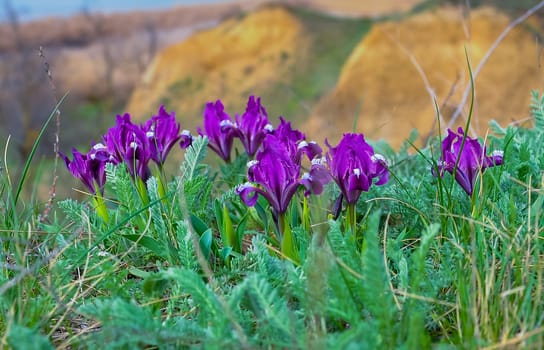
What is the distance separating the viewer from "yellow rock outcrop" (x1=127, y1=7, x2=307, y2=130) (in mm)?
12742

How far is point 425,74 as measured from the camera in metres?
8.47

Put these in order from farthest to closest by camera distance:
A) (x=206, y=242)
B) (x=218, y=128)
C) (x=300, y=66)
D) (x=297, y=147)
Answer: (x=300, y=66) → (x=218, y=128) → (x=297, y=147) → (x=206, y=242)

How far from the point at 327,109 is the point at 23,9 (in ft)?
20.6

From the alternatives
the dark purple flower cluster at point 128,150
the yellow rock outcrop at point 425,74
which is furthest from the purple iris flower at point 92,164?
the yellow rock outcrop at point 425,74

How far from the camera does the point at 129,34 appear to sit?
813 inches

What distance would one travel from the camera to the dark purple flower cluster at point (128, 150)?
2398mm

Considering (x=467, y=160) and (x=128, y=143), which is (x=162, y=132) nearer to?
(x=128, y=143)

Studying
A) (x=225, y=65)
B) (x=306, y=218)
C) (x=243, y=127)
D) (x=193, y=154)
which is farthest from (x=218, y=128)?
(x=225, y=65)

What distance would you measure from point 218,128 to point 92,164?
550mm

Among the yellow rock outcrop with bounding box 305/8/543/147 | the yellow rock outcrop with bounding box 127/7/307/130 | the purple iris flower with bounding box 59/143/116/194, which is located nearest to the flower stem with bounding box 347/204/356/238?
the purple iris flower with bounding box 59/143/116/194

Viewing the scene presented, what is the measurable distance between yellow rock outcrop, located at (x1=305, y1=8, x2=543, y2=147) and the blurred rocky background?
0.02 metres

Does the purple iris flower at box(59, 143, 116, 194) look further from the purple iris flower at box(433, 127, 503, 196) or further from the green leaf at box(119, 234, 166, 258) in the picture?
the purple iris flower at box(433, 127, 503, 196)

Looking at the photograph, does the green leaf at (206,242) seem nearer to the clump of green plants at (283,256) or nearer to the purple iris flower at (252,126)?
the clump of green plants at (283,256)

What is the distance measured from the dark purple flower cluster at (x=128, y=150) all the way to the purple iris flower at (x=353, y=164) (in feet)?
2.44
